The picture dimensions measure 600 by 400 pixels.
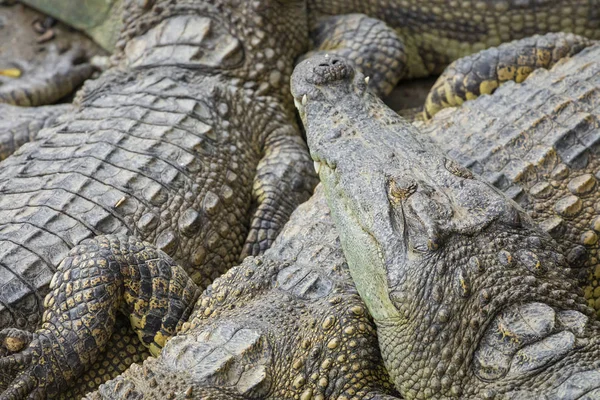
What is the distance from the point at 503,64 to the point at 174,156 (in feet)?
5.12

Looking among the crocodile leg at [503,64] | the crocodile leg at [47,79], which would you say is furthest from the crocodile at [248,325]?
the crocodile leg at [47,79]

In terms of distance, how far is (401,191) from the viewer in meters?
2.41

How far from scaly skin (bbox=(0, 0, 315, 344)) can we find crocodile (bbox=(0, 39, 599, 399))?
0.22m

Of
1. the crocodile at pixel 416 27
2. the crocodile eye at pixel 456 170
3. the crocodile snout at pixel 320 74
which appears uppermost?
the crocodile snout at pixel 320 74

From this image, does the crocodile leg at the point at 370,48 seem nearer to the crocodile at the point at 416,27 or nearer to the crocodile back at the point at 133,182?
the crocodile at the point at 416,27

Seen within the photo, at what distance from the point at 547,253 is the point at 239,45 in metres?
2.12

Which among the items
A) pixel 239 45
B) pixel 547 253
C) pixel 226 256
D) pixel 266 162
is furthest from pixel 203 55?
pixel 547 253

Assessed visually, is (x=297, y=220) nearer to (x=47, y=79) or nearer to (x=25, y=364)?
(x=25, y=364)

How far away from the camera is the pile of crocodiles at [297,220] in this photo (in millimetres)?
2303

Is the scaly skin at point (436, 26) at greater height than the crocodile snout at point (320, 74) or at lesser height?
lesser

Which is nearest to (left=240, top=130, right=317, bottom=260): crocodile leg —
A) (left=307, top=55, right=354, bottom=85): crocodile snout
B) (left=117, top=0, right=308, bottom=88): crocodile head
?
(left=117, top=0, right=308, bottom=88): crocodile head

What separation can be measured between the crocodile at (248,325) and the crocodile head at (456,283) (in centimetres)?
16

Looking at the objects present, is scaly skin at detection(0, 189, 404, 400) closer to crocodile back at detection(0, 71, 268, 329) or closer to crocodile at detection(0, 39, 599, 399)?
crocodile at detection(0, 39, 599, 399)

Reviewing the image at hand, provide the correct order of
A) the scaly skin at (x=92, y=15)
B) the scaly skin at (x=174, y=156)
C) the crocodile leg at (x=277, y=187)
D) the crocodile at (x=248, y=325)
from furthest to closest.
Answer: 1. the scaly skin at (x=92, y=15)
2. the crocodile leg at (x=277, y=187)
3. the scaly skin at (x=174, y=156)
4. the crocodile at (x=248, y=325)
